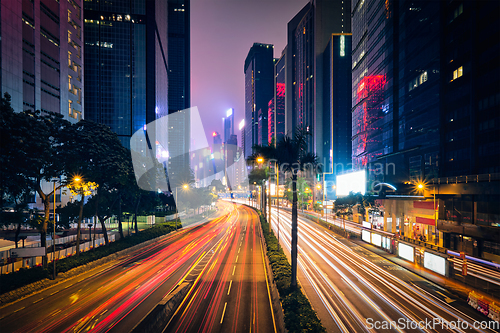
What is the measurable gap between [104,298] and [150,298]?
3.49m

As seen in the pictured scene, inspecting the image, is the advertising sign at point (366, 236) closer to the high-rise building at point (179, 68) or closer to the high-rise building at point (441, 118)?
the high-rise building at point (441, 118)

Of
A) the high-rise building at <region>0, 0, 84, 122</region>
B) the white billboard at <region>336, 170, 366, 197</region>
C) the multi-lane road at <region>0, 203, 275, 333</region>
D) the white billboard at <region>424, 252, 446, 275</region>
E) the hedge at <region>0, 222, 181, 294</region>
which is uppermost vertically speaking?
the high-rise building at <region>0, 0, 84, 122</region>

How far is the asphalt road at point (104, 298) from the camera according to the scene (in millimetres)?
13904

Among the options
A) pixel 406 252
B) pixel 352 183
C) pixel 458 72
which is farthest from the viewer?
pixel 352 183

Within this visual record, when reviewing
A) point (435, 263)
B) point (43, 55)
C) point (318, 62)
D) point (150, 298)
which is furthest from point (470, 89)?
point (318, 62)

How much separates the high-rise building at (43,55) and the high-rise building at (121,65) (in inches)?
891

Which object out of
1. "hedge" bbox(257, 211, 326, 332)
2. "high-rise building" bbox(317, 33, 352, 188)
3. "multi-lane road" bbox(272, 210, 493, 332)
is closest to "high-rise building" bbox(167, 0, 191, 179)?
"high-rise building" bbox(317, 33, 352, 188)

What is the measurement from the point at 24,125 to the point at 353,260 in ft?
116

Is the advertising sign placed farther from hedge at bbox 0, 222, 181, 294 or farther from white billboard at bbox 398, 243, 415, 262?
hedge at bbox 0, 222, 181, 294

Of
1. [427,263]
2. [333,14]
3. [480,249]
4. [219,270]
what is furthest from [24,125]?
[333,14]

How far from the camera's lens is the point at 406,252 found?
82.3ft

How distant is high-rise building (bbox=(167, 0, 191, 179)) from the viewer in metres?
169

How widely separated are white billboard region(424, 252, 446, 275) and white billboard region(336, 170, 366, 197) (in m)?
36.5

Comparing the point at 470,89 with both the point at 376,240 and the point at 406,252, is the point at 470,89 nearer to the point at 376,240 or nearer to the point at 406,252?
the point at 376,240
